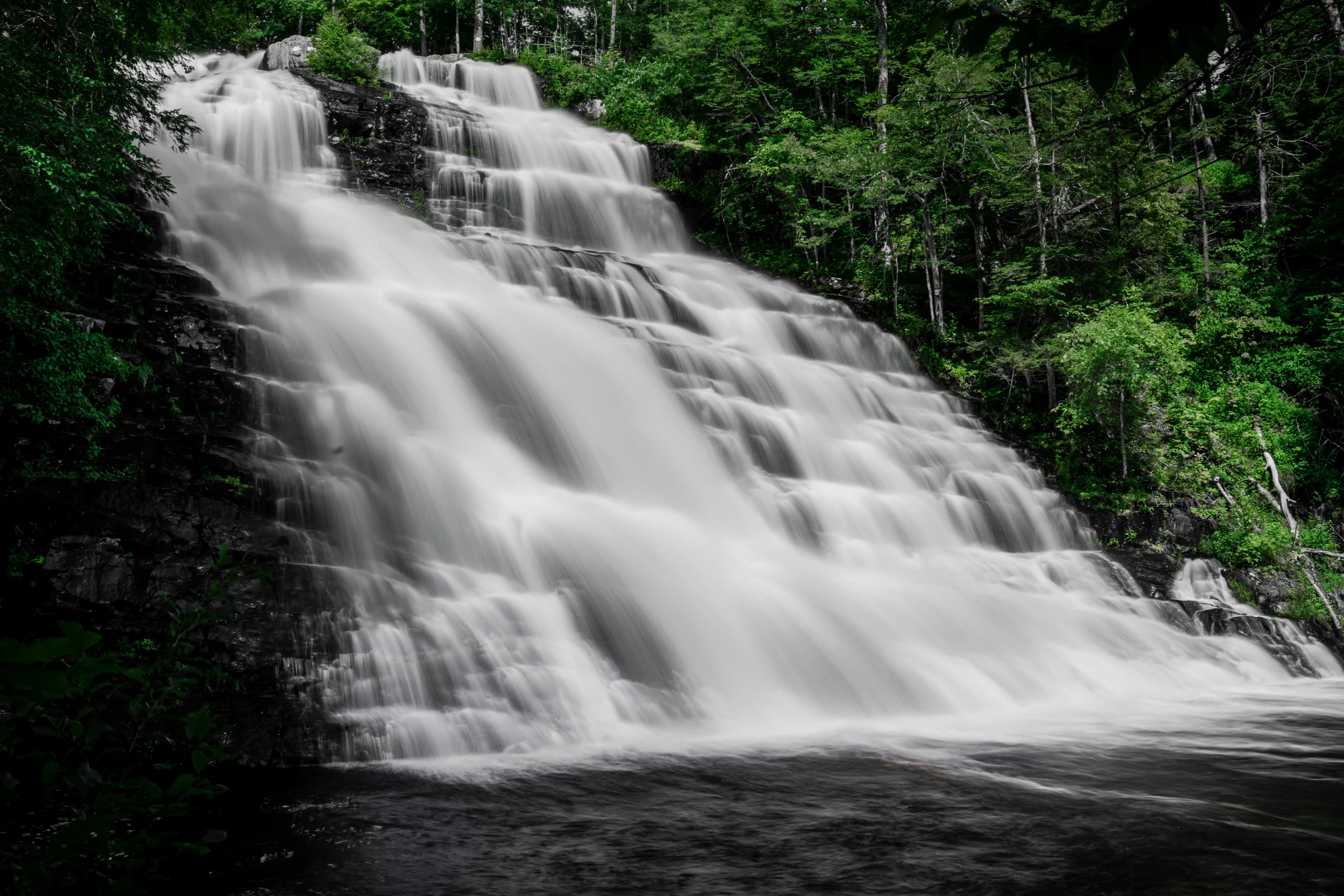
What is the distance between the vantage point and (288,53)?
2367 centimetres

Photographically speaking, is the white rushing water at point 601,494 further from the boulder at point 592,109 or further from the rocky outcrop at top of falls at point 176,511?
the boulder at point 592,109

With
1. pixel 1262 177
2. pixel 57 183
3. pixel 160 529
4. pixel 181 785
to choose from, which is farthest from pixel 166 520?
pixel 1262 177

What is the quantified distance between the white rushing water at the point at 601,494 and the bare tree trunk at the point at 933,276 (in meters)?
2.54

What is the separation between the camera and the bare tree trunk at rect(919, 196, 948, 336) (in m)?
17.5

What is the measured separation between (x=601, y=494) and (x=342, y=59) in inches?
682

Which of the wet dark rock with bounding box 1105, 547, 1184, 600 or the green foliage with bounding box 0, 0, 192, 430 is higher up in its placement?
the green foliage with bounding box 0, 0, 192, 430

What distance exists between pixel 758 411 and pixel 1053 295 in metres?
7.93

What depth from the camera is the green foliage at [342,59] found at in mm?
20609

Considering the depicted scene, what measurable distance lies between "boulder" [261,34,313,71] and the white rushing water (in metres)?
6.54

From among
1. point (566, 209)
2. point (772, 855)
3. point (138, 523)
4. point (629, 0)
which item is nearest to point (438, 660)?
point (138, 523)

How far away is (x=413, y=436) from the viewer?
28.3 ft

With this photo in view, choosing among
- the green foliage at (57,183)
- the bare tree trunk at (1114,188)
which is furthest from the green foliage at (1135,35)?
the bare tree trunk at (1114,188)

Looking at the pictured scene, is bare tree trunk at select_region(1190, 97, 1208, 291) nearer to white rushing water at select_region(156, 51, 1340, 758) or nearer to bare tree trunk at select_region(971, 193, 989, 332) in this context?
bare tree trunk at select_region(971, 193, 989, 332)

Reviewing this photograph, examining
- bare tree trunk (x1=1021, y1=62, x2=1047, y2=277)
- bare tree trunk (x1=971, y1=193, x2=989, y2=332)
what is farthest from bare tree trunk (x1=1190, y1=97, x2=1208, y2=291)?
bare tree trunk (x1=971, y1=193, x2=989, y2=332)
